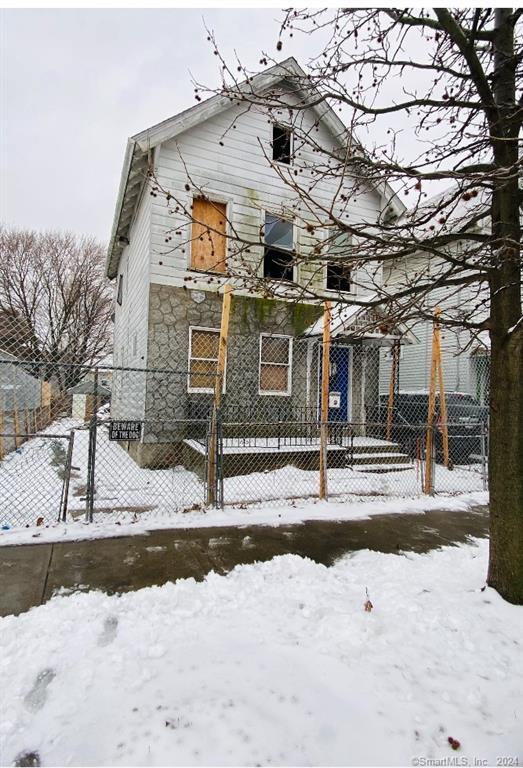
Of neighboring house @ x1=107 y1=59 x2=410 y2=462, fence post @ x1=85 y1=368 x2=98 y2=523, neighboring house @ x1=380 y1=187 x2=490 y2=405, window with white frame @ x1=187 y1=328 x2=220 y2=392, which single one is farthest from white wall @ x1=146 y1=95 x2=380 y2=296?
fence post @ x1=85 y1=368 x2=98 y2=523

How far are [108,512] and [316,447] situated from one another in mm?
4375

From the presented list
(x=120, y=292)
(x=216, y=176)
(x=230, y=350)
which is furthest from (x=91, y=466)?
(x=120, y=292)

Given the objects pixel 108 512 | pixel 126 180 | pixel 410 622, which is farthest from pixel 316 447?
pixel 126 180

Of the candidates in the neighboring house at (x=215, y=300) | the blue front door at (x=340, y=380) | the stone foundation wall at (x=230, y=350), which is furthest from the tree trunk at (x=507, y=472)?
the blue front door at (x=340, y=380)

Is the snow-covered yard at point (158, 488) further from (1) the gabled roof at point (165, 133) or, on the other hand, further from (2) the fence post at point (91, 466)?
(1) the gabled roof at point (165, 133)

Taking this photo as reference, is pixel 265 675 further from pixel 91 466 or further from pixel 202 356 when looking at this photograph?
pixel 202 356

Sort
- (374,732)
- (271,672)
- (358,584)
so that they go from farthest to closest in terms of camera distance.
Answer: (358,584) < (271,672) < (374,732)

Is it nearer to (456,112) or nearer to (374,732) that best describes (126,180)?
(456,112)

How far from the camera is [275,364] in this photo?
9.69m

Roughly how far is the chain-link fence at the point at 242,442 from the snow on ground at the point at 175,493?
3cm

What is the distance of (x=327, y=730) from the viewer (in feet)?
6.20

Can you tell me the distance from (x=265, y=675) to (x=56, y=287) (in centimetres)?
2744

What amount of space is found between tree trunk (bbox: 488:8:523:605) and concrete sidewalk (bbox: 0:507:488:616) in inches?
49.9

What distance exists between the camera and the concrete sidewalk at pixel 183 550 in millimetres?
3318
